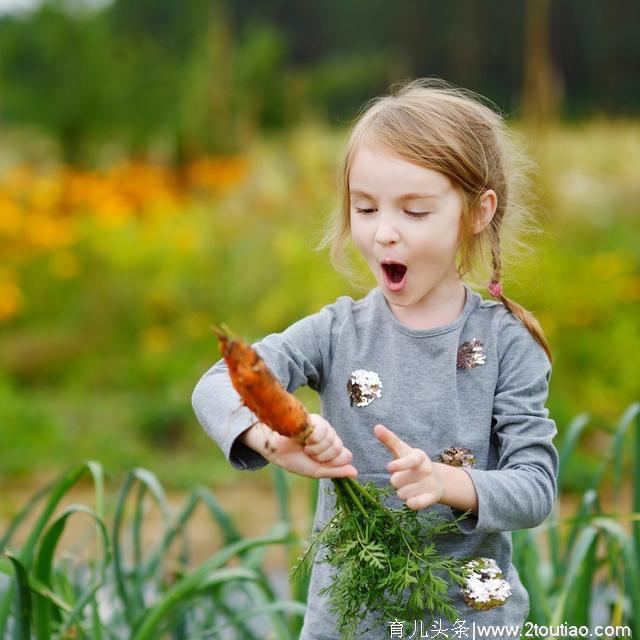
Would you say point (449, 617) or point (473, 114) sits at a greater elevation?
point (473, 114)

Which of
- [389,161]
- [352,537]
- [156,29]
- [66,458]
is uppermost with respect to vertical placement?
[156,29]

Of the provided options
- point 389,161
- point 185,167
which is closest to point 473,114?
point 389,161

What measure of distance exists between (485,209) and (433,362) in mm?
246

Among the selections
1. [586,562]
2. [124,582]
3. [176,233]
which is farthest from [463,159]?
[176,233]

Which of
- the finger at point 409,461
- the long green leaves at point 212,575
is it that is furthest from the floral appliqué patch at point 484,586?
the finger at point 409,461

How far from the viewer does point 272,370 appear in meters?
1.41

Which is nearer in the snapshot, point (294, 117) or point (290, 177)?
point (290, 177)

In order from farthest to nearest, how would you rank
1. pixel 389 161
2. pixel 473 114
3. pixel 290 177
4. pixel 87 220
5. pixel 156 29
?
pixel 156 29, pixel 290 177, pixel 87 220, pixel 473 114, pixel 389 161

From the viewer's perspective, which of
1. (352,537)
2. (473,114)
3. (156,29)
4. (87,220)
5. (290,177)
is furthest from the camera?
(156,29)

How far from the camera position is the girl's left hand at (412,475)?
1.23 meters

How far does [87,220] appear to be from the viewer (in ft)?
24.1

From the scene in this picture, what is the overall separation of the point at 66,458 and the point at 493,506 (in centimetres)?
371

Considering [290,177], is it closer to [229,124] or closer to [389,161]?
[229,124]

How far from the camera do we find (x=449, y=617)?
1.36 m
